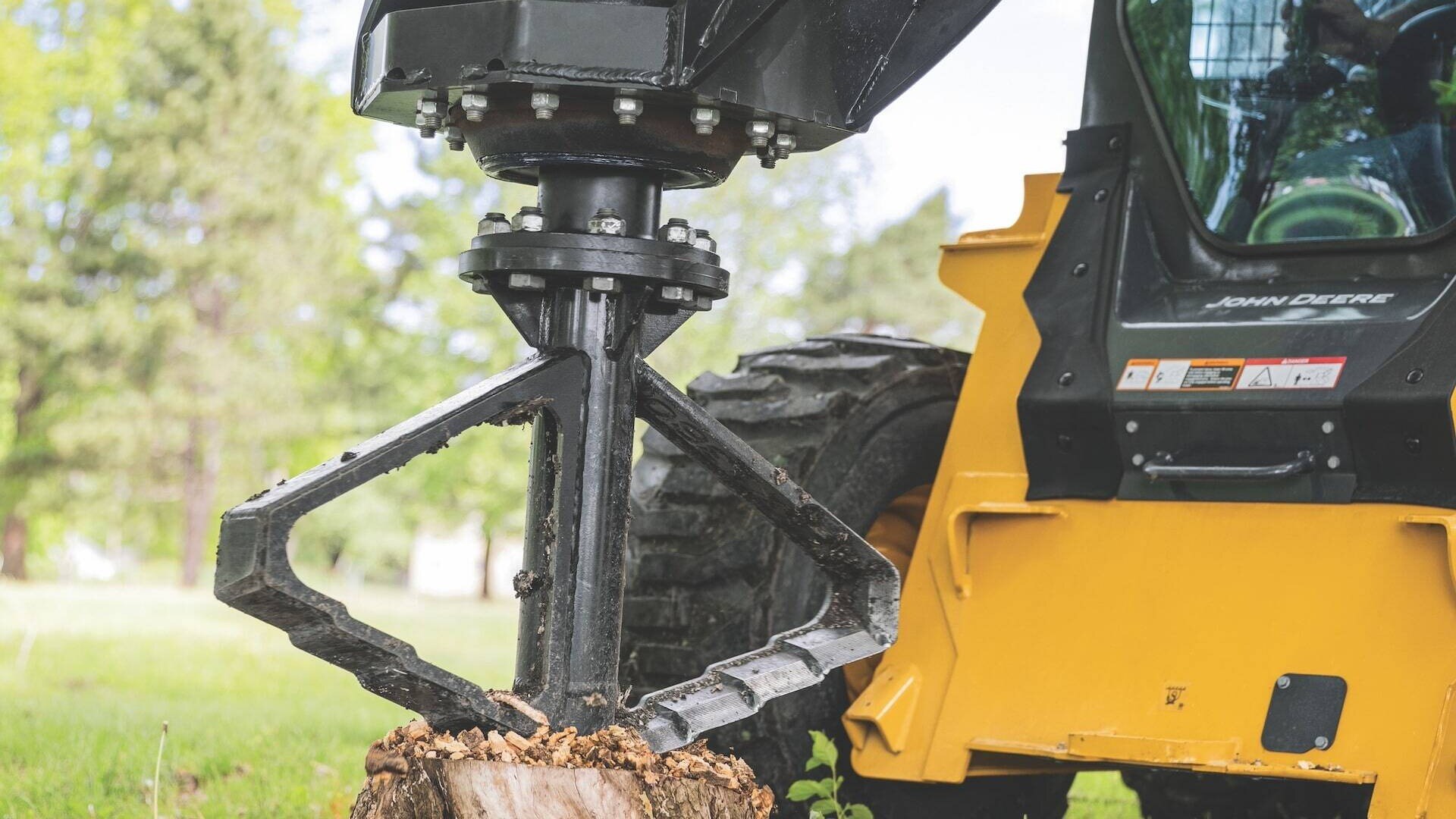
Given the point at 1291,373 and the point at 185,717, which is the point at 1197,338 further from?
the point at 185,717

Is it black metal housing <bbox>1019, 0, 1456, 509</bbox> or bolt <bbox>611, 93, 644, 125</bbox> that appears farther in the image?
black metal housing <bbox>1019, 0, 1456, 509</bbox>

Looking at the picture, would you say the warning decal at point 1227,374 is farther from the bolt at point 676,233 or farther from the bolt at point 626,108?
the bolt at point 626,108

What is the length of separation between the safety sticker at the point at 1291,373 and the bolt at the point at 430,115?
158 centimetres

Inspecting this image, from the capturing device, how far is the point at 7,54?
86.9ft

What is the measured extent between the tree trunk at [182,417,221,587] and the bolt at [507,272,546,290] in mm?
26300

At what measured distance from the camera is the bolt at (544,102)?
238 cm

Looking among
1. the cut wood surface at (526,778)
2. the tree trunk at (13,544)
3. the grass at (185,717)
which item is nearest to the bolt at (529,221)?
the cut wood surface at (526,778)

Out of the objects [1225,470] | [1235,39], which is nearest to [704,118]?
[1225,470]

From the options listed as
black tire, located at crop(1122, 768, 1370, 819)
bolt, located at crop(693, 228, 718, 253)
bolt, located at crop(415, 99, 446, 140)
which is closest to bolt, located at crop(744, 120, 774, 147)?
bolt, located at crop(693, 228, 718, 253)

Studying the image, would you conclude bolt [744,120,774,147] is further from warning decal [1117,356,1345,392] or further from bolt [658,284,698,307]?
warning decal [1117,356,1345,392]

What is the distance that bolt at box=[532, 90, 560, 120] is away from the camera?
238 cm

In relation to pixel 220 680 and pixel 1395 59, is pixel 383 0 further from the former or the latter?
pixel 220 680

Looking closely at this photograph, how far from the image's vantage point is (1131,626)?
3197 millimetres

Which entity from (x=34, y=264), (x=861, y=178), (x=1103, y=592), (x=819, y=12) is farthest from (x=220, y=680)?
(x=861, y=178)
